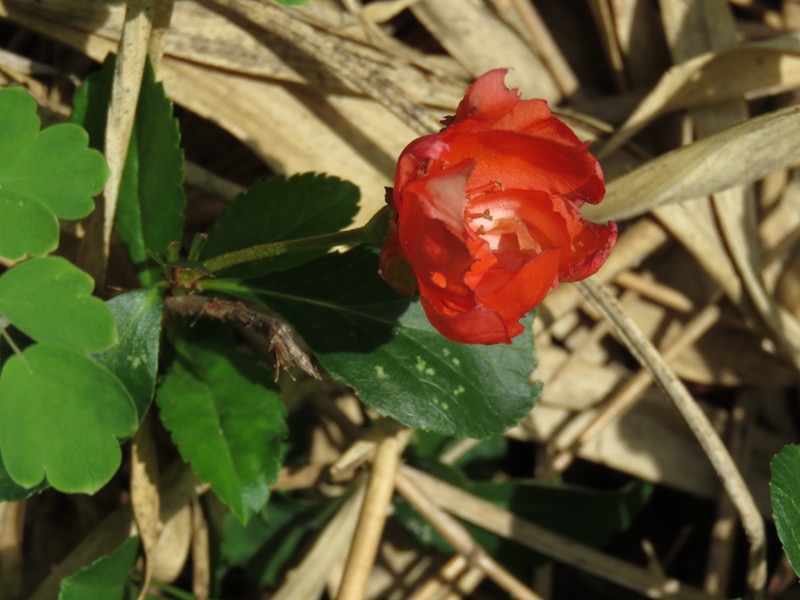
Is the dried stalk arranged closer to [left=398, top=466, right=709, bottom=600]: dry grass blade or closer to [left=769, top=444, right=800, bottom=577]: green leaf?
[left=398, top=466, right=709, bottom=600]: dry grass blade

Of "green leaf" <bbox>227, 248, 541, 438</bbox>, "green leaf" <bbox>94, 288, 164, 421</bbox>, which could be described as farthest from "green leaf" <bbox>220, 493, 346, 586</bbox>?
"green leaf" <bbox>94, 288, 164, 421</bbox>

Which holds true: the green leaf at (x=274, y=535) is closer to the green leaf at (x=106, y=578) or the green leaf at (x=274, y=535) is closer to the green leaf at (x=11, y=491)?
the green leaf at (x=106, y=578)

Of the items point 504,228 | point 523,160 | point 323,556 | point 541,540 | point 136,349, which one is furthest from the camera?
point 541,540

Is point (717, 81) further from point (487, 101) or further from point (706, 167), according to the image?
A: point (487, 101)

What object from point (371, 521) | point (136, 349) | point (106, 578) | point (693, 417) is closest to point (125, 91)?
point (136, 349)

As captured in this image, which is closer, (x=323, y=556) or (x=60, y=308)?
(x=60, y=308)

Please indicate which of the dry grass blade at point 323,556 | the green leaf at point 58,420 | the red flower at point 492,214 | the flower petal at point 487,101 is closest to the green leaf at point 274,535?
the dry grass blade at point 323,556
